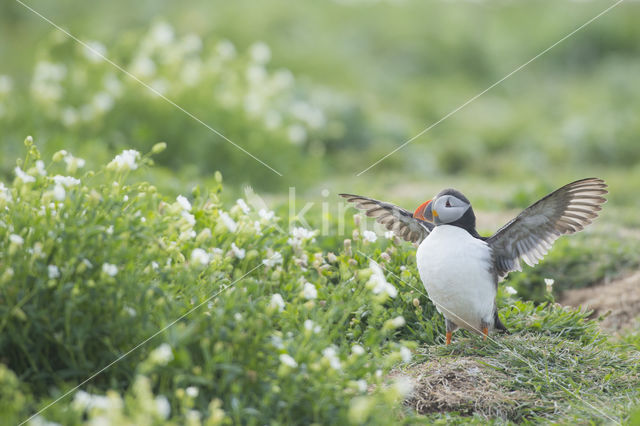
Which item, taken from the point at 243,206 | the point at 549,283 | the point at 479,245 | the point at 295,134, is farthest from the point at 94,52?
the point at 549,283

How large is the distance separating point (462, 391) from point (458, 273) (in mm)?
498

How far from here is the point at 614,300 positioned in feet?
13.7

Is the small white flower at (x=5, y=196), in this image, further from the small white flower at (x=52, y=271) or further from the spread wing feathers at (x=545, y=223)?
the spread wing feathers at (x=545, y=223)

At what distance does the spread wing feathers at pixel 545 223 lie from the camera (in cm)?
295

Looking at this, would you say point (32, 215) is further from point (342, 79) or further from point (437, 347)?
point (342, 79)

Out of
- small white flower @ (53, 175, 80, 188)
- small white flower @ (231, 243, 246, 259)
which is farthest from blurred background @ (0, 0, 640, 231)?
small white flower @ (53, 175, 80, 188)

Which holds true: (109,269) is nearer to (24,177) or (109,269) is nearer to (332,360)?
(24,177)

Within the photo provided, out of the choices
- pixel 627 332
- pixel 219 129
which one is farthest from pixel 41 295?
pixel 219 129

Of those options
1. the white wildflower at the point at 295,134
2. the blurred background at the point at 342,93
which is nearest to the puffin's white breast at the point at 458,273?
the blurred background at the point at 342,93

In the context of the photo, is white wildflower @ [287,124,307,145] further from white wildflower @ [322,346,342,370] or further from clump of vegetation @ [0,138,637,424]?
white wildflower @ [322,346,342,370]

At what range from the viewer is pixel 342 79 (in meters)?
12.1

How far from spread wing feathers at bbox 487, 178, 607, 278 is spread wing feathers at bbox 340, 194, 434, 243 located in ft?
1.42

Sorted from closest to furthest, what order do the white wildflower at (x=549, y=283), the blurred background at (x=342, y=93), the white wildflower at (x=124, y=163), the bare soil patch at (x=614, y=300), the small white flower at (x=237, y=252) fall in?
the white wildflower at (x=124, y=163) → the small white flower at (x=237, y=252) → the white wildflower at (x=549, y=283) → the bare soil patch at (x=614, y=300) → the blurred background at (x=342, y=93)

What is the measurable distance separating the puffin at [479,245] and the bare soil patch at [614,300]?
1.03 m
